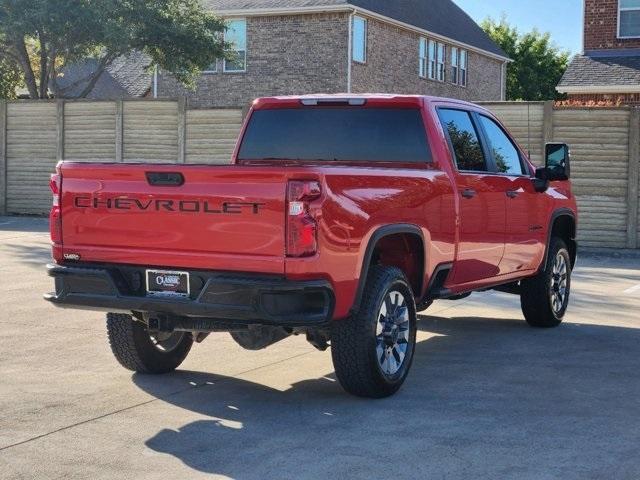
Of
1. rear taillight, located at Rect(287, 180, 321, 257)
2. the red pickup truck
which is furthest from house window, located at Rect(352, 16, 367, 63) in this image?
rear taillight, located at Rect(287, 180, 321, 257)

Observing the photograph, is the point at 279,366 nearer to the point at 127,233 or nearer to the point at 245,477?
the point at 127,233

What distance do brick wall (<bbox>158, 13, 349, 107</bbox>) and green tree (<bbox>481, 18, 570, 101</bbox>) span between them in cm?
2385

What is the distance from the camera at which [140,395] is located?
7.39 m

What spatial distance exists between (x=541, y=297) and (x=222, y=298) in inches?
182

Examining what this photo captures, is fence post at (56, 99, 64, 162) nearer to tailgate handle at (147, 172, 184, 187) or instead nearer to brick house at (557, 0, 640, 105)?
brick house at (557, 0, 640, 105)

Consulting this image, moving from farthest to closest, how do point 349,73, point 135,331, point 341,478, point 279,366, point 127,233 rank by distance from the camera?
point 349,73 → point 279,366 → point 135,331 → point 127,233 → point 341,478

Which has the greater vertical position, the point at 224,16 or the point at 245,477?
the point at 224,16

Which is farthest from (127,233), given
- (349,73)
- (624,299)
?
(349,73)

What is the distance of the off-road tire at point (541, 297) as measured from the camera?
1045 centimetres

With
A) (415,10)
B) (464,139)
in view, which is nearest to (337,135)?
(464,139)

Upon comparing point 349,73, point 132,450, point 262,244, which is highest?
point 349,73

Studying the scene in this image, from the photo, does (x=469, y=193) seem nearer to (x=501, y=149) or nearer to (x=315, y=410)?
(x=501, y=149)

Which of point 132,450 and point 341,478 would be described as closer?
point 341,478

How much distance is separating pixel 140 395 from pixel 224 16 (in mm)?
29923
